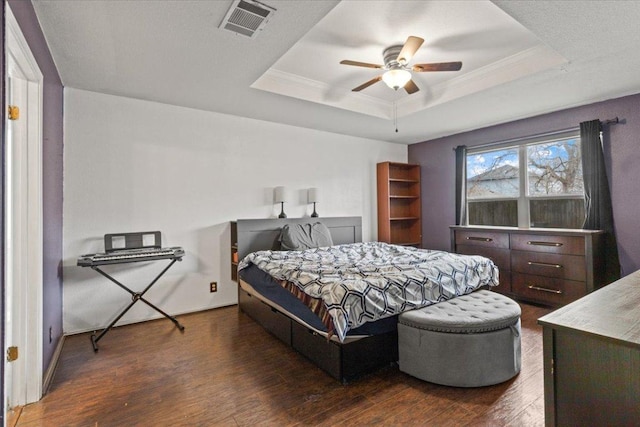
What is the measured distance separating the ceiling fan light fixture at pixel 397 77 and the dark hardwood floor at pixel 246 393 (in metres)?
2.28

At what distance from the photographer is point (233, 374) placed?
2297 mm

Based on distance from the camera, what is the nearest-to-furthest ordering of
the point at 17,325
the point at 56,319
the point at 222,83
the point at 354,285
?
the point at 17,325 → the point at 354,285 → the point at 56,319 → the point at 222,83

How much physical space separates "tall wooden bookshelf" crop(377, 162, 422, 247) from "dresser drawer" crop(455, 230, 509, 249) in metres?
1.12

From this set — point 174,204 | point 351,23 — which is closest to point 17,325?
point 174,204

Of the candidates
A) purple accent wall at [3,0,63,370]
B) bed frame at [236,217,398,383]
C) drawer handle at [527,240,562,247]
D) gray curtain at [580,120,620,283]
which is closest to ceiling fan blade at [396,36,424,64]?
bed frame at [236,217,398,383]

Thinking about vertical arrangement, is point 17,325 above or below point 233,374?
above

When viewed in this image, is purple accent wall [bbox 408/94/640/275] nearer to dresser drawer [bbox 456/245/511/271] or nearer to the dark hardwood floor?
dresser drawer [bbox 456/245/511/271]

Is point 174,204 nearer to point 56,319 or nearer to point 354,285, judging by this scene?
point 56,319

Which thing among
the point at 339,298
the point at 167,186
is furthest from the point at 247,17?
the point at 167,186

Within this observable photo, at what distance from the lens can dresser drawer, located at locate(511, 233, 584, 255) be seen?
3.43 metres

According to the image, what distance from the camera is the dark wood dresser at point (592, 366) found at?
987 millimetres

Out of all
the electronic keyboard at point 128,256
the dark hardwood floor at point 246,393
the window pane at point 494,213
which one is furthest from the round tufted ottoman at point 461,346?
the window pane at point 494,213

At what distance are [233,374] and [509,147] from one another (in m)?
4.43

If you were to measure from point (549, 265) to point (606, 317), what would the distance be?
2967mm
